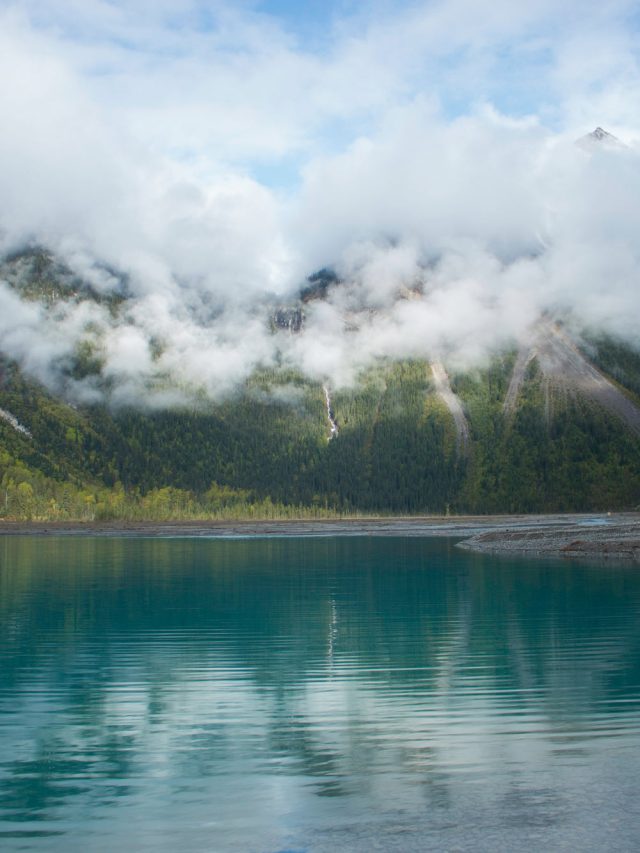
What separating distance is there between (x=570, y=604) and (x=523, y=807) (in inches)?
1302

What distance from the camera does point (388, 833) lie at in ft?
41.7

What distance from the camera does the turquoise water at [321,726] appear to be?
13.3 meters

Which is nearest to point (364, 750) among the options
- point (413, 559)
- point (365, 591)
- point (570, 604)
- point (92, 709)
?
point (92, 709)

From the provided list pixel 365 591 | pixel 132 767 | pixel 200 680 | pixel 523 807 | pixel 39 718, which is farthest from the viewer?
pixel 365 591

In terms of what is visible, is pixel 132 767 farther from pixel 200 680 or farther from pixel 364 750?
pixel 200 680

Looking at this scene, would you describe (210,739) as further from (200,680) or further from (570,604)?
(570,604)

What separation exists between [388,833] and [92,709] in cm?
1191

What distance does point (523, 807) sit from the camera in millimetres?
13695

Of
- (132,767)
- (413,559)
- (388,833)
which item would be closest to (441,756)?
(388,833)

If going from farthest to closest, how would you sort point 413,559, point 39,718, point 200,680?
point 413,559 < point 200,680 < point 39,718

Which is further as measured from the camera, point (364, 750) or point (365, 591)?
point (365, 591)

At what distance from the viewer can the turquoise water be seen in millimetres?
13258

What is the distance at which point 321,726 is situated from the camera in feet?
65.9

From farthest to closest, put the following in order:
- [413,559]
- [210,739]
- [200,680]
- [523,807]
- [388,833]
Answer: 1. [413,559]
2. [200,680]
3. [210,739]
4. [523,807]
5. [388,833]
